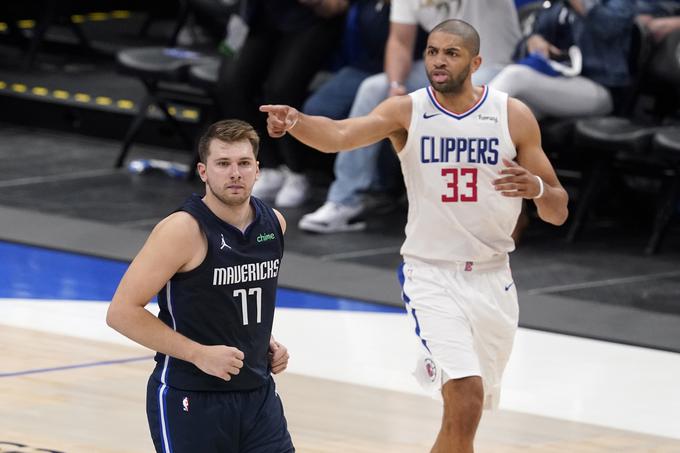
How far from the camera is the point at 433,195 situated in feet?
18.7

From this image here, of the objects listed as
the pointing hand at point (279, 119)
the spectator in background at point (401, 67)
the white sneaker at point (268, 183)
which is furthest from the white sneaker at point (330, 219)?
the pointing hand at point (279, 119)

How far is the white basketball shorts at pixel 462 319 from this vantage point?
554 cm

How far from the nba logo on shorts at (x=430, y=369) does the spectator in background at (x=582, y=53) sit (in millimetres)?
3698

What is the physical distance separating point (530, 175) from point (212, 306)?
1.41m

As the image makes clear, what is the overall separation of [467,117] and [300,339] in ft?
6.96

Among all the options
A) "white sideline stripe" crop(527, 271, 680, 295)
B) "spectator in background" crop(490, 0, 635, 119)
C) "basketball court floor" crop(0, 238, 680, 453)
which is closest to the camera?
"basketball court floor" crop(0, 238, 680, 453)

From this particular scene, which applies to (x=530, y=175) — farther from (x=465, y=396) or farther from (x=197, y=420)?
(x=197, y=420)

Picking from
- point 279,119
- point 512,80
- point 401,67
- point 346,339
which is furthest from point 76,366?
point 512,80

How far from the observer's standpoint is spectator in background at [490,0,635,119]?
9.14m

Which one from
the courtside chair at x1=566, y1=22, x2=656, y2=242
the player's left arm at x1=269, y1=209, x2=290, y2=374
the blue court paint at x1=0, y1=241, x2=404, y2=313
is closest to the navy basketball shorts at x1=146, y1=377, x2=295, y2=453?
the player's left arm at x1=269, y1=209, x2=290, y2=374

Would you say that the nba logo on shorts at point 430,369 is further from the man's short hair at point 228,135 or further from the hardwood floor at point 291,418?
the man's short hair at point 228,135

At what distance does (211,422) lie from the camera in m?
4.47

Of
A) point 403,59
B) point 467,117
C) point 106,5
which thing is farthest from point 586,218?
point 106,5

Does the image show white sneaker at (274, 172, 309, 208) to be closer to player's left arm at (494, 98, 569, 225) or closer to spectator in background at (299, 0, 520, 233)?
spectator in background at (299, 0, 520, 233)
